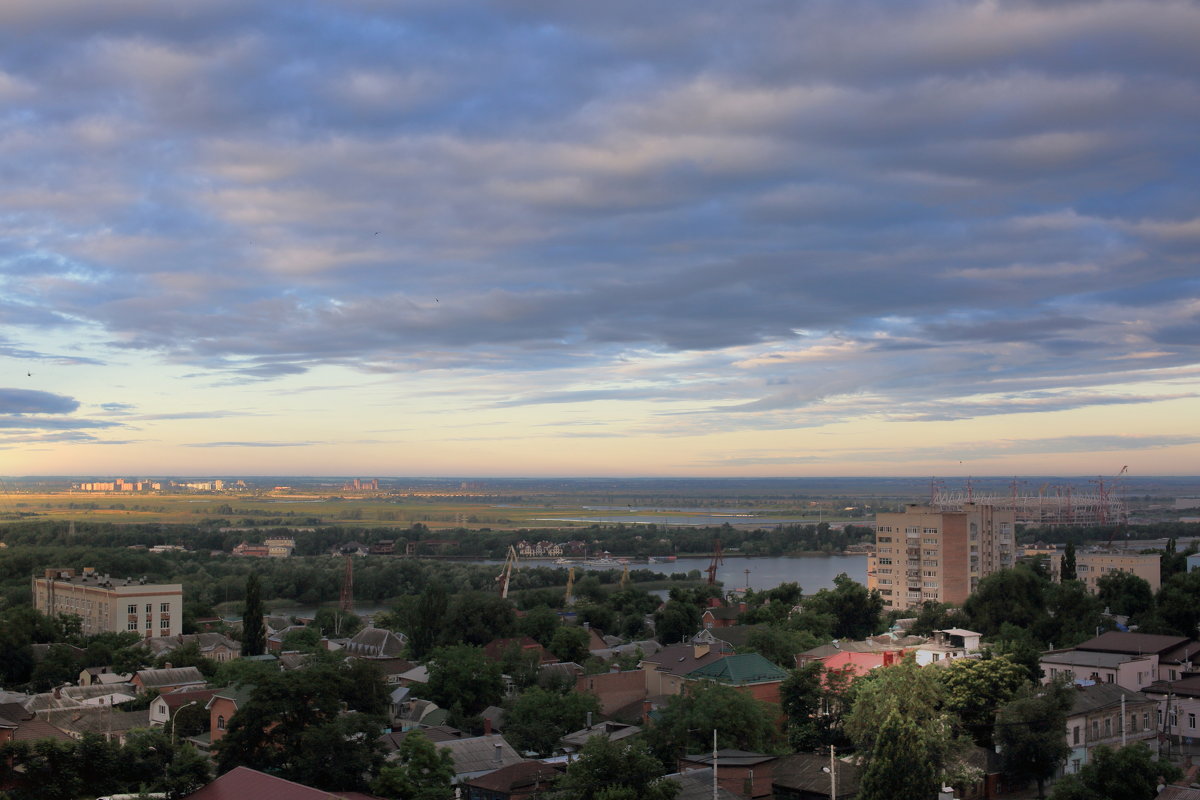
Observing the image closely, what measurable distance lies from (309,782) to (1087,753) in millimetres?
13212

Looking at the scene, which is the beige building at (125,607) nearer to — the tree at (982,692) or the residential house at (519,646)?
the residential house at (519,646)

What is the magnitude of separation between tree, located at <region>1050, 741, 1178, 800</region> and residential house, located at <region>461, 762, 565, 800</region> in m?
7.08

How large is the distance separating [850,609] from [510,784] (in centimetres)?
2181

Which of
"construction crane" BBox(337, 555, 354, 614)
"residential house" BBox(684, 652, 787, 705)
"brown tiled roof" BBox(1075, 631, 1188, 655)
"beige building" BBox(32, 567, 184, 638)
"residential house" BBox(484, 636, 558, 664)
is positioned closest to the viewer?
"residential house" BBox(684, 652, 787, 705)

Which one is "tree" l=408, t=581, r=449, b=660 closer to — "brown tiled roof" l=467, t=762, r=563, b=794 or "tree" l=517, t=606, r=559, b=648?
"tree" l=517, t=606, r=559, b=648

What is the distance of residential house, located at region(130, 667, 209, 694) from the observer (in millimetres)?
25112

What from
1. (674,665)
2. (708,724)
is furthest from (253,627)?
(708,724)

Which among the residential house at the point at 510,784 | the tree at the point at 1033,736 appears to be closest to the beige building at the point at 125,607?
the residential house at the point at 510,784

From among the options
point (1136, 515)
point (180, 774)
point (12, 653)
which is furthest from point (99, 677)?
point (1136, 515)

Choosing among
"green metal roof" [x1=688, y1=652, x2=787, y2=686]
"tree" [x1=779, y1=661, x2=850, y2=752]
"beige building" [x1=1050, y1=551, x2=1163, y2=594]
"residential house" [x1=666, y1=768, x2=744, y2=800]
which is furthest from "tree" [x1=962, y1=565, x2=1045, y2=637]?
"residential house" [x1=666, y1=768, x2=744, y2=800]

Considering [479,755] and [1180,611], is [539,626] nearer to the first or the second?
[479,755]

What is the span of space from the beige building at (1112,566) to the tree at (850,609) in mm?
12715

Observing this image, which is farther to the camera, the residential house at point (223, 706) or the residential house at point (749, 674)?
the residential house at point (749, 674)

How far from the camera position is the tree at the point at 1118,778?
13.8 metres
